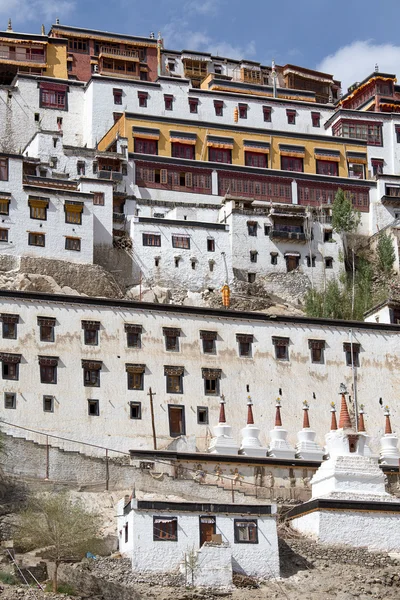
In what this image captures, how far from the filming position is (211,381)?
6025cm

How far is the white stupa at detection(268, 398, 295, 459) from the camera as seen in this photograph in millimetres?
57375

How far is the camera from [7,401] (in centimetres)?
5606

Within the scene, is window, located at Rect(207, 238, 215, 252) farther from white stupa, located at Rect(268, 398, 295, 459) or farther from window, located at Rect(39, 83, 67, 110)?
white stupa, located at Rect(268, 398, 295, 459)

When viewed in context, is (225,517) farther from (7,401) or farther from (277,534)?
(7,401)

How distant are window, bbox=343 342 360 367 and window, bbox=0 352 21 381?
53.1 feet

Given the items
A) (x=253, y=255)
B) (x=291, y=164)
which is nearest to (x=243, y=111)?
(x=291, y=164)

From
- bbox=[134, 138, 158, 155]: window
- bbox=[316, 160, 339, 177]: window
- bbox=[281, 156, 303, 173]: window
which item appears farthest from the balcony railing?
bbox=[316, 160, 339, 177]: window

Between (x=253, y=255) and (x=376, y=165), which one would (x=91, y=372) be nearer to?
(x=253, y=255)

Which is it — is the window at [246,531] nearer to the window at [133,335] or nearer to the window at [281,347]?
the window at [133,335]

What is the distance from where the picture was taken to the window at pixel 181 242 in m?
76.6

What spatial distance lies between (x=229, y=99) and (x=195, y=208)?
15163 millimetres

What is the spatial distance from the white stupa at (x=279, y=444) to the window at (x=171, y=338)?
18.9ft

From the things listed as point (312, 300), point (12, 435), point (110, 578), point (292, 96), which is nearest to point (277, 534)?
point (110, 578)

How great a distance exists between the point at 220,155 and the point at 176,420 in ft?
107
